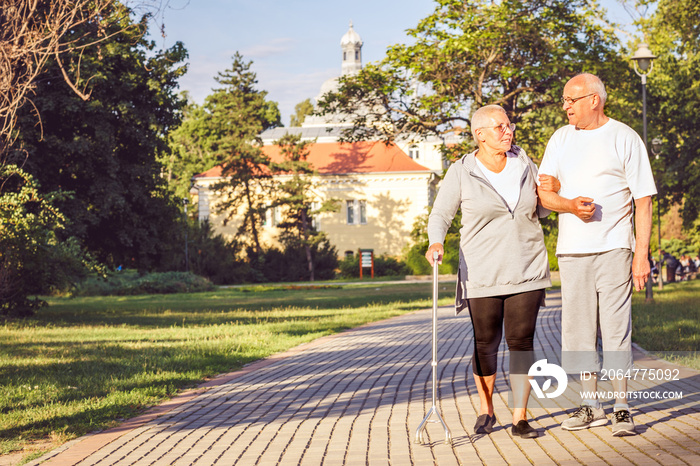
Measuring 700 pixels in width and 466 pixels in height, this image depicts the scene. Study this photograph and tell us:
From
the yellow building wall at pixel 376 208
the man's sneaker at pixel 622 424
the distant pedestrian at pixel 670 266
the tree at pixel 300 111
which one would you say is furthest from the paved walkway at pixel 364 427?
the tree at pixel 300 111

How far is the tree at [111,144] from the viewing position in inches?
882

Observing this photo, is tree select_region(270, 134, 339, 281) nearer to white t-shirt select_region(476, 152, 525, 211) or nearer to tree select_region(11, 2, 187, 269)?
tree select_region(11, 2, 187, 269)

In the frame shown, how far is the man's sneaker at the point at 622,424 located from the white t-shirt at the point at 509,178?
4.82 feet

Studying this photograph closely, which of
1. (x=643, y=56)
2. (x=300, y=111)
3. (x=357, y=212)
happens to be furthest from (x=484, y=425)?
(x=300, y=111)

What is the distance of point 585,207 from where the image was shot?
5074 millimetres

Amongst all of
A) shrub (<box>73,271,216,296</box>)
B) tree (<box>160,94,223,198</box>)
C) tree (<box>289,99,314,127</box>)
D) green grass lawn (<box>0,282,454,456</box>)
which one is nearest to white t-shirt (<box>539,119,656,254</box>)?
green grass lawn (<box>0,282,454,456</box>)

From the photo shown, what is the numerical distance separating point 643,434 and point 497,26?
20.7 meters

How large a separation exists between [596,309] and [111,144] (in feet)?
69.9

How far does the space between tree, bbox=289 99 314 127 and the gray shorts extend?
9140cm

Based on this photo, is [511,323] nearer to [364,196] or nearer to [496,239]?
[496,239]

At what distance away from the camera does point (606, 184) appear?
205 inches

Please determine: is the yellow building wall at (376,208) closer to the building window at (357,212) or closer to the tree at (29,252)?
the building window at (357,212)

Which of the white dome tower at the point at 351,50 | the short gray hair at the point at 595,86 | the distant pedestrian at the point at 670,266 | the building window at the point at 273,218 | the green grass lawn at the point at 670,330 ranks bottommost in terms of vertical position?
the green grass lawn at the point at 670,330

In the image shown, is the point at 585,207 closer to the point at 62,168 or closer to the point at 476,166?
the point at 476,166
